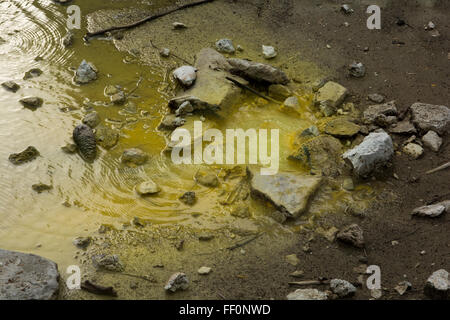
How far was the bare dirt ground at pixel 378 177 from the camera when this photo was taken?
11.8 feet

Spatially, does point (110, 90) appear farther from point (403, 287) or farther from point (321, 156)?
point (403, 287)

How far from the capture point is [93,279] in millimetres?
3590

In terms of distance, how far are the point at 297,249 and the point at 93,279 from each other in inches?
65.2

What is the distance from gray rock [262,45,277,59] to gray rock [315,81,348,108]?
0.91 m

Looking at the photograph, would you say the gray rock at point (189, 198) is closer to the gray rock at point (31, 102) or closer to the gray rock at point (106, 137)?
the gray rock at point (106, 137)

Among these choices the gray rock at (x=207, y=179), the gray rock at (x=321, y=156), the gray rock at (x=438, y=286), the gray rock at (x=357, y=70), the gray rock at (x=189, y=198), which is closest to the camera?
the gray rock at (x=438, y=286)

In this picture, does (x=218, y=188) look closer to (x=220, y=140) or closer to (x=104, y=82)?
(x=220, y=140)

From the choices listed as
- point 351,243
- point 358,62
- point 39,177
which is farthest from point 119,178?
point 358,62

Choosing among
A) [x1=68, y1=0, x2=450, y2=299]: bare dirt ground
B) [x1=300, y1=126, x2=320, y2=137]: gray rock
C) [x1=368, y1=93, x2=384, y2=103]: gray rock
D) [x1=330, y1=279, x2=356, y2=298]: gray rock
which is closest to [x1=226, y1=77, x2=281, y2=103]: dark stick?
[x1=300, y1=126, x2=320, y2=137]: gray rock

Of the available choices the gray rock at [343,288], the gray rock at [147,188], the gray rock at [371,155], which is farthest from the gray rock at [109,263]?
the gray rock at [371,155]

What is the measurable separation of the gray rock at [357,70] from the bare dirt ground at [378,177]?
0.08 metres

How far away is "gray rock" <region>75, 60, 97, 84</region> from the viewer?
558 centimetres

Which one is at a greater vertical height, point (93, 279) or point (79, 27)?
point (79, 27)

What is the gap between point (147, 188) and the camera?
14.3ft
